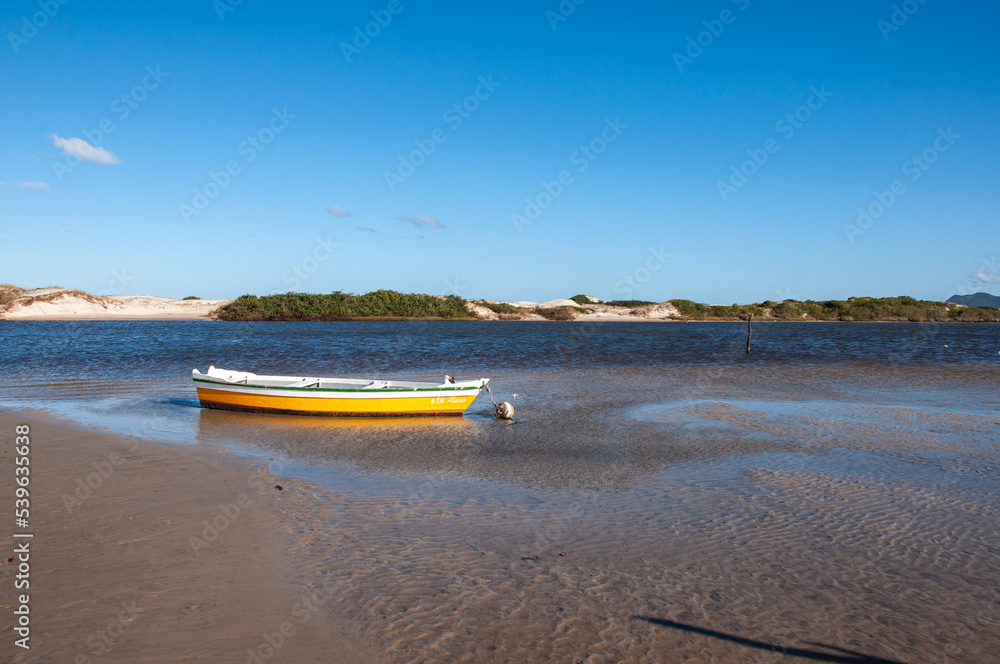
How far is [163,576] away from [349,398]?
10.3 metres

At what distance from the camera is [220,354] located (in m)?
35.9

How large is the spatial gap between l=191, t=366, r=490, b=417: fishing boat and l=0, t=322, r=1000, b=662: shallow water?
16.8 inches

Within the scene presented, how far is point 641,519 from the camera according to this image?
8383mm

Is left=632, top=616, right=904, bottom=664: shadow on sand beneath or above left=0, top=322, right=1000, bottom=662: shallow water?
beneath

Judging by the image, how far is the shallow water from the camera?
5438 mm

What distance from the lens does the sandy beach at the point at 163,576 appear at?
498cm

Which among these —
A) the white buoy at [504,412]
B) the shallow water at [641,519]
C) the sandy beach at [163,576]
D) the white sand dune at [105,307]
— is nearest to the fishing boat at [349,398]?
the shallow water at [641,519]

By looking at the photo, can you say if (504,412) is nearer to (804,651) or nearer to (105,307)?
(804,651)

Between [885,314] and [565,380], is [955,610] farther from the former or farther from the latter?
[885,314]

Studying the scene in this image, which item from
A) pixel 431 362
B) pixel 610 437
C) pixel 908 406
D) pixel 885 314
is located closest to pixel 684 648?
pixel 610 437

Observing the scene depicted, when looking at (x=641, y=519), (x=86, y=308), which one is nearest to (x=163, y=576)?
(x=641, y=519)

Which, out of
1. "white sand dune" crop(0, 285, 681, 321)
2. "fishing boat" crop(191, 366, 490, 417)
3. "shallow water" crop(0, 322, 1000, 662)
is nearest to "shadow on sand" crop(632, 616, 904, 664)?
"shallow water" crop(0, 322, 1000, 662)

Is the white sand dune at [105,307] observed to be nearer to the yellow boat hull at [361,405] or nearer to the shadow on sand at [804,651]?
the yellow boat hull at [361,405]

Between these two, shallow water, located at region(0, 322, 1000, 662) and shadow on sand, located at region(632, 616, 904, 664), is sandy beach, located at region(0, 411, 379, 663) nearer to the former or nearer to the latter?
shallow water, located at region(0, 322, 1000, 662)
